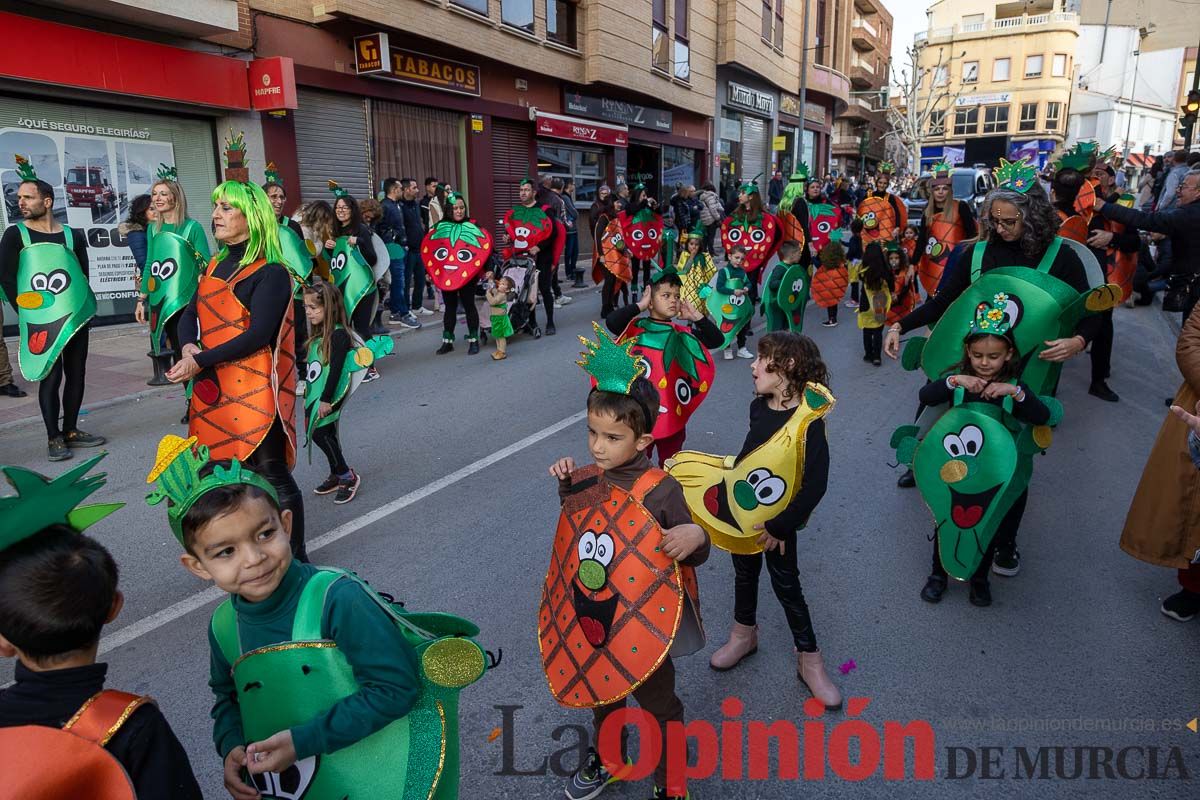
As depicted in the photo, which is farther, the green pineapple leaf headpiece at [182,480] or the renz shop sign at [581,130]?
the renz shop sign at [581,130]

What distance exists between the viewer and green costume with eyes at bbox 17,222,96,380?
18.8 feet

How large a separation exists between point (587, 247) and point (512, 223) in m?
10.9

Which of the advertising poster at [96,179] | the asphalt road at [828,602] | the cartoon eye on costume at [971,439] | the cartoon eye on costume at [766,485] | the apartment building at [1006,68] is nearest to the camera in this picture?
the asphalt road at [828,602]

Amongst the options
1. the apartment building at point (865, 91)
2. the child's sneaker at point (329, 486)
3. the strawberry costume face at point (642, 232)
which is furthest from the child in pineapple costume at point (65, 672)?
the apartment building at point (865, 91)

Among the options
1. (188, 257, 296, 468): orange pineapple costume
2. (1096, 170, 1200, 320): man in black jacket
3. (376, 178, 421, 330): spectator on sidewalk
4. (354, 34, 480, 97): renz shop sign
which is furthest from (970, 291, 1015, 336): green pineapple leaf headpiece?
(354, 34, 480, 97): renz shop sign

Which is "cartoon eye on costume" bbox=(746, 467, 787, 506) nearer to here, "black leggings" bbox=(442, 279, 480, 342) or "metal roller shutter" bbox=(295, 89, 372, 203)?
"black leggings" bbox=(442, 279, 480, 342)

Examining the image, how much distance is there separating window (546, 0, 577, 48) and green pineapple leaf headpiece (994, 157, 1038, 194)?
1527 centimetres

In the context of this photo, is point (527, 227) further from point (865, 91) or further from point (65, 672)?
point (865, 91)

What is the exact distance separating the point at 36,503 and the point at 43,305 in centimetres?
536

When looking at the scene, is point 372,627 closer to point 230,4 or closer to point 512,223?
point 512,223

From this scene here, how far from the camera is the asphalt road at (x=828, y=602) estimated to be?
9.17 feet

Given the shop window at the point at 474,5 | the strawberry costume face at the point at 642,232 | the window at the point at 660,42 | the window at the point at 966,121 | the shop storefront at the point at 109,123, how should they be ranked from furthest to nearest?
1. the window at the point at 966,121
2. the window at the point at 660,42
3. the shop window at the point at 474,5
4. the strawberry costume face at the point at 642,232
5. the shop storefront at the point at 109,123

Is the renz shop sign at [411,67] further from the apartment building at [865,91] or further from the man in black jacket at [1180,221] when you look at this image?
the apartment building at [865,91]

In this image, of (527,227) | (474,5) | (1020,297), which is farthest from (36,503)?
(474,5)
